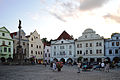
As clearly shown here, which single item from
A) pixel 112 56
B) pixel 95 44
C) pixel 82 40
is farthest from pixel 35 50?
pixel 112 56

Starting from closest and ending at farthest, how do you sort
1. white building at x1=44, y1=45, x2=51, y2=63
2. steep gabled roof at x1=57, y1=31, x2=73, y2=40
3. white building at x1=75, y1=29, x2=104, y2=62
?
1. white building at x1=75, y1=29, x2=104, y2=62
2. white building at x1=44, y1=45, x2=51, y2=63
3. steep gabled roof at x1=57, y1=31, x2=73, y2=40

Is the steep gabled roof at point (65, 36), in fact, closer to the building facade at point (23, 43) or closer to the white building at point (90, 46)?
the white building at point (90, 46)

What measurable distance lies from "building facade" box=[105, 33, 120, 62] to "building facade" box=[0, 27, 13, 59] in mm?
35264

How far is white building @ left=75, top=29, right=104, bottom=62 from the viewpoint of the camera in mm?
51047

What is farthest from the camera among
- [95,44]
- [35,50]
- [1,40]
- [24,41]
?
[35,50]

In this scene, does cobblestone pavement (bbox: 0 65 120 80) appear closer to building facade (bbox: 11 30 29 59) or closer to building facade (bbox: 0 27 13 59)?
building facade (bbox: 0 27 13 59)

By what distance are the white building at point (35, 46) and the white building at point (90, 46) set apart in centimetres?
1807

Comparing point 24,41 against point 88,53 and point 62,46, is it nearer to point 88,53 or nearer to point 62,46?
point 62,46

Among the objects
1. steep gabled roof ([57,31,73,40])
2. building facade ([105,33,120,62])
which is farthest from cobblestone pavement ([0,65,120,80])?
steep gabled roof ([57,31,73,40])

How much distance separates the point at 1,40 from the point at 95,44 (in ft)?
112

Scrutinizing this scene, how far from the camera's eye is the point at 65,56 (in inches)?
2266

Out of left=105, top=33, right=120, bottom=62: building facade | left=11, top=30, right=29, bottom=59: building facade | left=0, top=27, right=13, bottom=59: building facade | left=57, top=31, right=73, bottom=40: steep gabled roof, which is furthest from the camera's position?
left=57, top=31, right=73, bottom=40: steep gabled roof

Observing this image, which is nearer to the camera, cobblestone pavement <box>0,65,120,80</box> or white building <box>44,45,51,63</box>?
cobblestone pavement <box>0,65,120,80</box>

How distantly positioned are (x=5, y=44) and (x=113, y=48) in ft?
126
